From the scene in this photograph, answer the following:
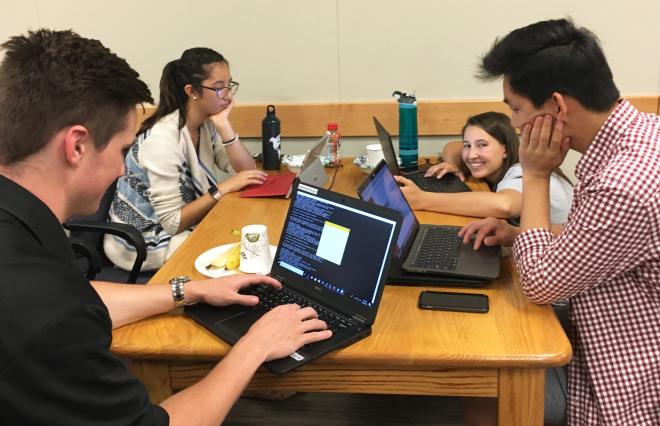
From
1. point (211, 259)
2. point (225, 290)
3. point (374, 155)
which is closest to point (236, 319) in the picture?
point (225, 290)

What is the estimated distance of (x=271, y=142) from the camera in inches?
99.6

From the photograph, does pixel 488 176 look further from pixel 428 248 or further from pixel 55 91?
pixel 55 91

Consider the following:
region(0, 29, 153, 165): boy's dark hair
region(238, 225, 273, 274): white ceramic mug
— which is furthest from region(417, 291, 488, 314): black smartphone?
region(0, 29, 153, 165): boy's dark hair

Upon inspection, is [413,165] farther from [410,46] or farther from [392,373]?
[392,373]

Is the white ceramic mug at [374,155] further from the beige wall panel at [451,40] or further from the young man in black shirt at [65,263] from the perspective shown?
the young man in black shirt at [65,263]

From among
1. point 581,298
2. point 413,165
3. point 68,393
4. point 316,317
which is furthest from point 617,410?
point 413,165

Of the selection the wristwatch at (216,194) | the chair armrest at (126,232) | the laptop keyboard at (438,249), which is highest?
the wristwatch at (216,194)

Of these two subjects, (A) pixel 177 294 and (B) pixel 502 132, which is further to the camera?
(B) pixel 502 132

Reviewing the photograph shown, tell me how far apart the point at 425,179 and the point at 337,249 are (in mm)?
1057

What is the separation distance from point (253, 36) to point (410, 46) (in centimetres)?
71

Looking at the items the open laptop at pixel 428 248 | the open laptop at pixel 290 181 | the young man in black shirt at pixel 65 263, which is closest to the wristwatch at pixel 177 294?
the young man in black shirt at pixel 65 263

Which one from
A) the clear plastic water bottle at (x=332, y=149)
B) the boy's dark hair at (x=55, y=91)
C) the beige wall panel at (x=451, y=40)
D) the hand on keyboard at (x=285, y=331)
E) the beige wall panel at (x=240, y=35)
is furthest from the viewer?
the beige wall panel at (x=240, y=35)

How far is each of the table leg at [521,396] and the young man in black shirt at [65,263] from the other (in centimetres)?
35

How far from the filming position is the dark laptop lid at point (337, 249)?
47.4 inches
